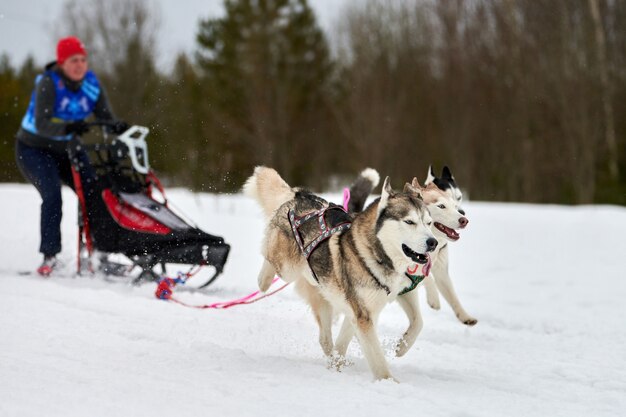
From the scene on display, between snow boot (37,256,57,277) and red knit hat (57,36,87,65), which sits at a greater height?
red knit hat (57,36,87,65)

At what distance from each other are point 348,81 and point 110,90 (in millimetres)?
7943

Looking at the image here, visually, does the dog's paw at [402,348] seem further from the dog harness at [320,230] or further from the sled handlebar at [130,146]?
the sled handlebar at [130,146]

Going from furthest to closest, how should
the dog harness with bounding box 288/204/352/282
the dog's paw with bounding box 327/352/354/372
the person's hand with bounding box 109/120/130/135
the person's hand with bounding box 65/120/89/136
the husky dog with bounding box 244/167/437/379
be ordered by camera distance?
the person's hand with bounding box 109/120/130/135, the person's hand with bounding box 65/120/89/136, the dog harness with bounding box 288/204/352/282, the dog's paw with bounding box 327/352/354/372, the husky dog with bounding box 244/167/437/379

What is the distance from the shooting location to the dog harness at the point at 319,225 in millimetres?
3781

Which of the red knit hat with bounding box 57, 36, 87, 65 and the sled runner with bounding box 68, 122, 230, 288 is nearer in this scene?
the sled runner with bounding box 68, 122, 230, 288

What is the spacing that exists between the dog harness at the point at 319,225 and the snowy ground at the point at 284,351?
63 centimetres

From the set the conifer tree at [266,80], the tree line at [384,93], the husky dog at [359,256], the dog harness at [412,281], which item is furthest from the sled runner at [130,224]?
the conifer tree at [266,80]

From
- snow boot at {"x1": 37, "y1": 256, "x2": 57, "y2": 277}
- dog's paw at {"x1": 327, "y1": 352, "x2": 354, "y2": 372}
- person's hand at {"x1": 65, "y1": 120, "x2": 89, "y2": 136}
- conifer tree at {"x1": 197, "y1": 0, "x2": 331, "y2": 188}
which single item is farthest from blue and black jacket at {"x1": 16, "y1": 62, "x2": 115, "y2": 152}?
conifer tree at {"x1": 197, "y1": 0, "x2": 331, "y2": 188}

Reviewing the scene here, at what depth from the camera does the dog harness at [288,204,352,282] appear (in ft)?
12.4

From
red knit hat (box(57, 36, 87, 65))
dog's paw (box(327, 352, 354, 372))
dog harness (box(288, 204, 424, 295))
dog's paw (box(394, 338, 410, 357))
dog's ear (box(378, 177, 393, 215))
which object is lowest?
dog's paw (box(394, 338, 410, 357))

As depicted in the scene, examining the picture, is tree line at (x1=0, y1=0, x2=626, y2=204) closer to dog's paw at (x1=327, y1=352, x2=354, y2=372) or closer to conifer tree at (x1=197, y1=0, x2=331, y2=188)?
conifer tree at (x1=197, y1=0, x2=331, y2=188)

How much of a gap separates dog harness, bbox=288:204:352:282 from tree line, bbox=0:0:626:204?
32.5 ft

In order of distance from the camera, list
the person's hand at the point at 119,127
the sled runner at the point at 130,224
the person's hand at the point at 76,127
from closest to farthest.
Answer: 1. the sled runner at the point at 130,224
2. the person's hand at the point at 76,127
3. the person's hand at the point at 119,127

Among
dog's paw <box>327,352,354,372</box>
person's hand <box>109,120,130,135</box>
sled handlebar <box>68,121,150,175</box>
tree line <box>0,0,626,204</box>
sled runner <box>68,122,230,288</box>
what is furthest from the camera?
tree line <box>0,0,626,204</box>
